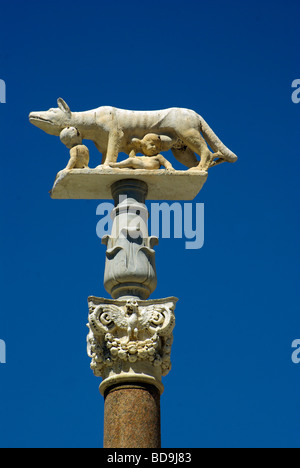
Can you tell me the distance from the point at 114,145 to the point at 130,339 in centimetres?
379

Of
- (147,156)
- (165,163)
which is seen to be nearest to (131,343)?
(165,163)

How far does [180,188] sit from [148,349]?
3.52m

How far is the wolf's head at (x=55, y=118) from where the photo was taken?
17.4 meters

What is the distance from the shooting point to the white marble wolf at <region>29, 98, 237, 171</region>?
17.4 m

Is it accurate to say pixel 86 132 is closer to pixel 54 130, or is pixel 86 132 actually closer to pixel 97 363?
pixel 54 130

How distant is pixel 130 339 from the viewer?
15117 millimetres

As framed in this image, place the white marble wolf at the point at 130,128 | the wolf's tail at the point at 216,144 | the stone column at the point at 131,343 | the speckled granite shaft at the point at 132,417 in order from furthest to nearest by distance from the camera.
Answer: the wolf's tail at the point at 216,144
the white marble wolf at the point at 130,128
the stone column at the point at 131,343
the speckled granite shaft at the point at 132,417

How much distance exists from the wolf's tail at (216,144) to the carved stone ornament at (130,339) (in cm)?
352

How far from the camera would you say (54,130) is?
691 inches

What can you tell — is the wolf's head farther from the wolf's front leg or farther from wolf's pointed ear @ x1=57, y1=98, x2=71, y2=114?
the wolf's front leg

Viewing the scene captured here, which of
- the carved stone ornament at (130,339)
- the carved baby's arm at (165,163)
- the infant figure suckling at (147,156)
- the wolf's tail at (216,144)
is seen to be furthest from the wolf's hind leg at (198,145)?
the carved stone ornament at (130,339)

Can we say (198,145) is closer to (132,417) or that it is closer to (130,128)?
(130,128)

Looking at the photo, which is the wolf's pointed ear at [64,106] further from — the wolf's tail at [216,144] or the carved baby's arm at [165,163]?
the wolf's tail at [216,144]

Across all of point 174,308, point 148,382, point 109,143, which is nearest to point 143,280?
point 174,308
